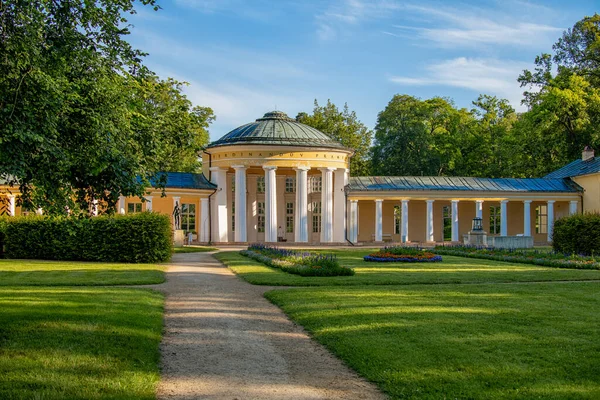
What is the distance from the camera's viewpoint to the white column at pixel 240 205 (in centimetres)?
4409

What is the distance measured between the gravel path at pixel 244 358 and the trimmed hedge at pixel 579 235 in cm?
1974

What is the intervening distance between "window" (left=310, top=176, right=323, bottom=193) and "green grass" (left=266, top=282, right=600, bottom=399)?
34629 mm

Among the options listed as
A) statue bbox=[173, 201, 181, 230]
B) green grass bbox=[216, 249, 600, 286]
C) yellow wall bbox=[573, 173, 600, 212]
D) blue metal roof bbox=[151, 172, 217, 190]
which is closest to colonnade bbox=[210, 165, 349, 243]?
blue metal roof bbox=[151, 172, 217, 190]

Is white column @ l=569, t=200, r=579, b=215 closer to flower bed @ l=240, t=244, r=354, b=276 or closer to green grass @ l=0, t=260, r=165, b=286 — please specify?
flower bed @ l=240, t=244, r=354, b=276

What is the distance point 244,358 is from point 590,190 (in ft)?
149

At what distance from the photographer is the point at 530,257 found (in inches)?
1033

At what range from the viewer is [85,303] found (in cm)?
1243

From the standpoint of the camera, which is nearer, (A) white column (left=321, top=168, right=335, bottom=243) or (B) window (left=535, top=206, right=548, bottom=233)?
(A) white column (left=321, top=168, right=335, bottom=243)

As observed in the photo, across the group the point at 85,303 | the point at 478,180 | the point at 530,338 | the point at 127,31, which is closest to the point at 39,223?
the point at 85,303

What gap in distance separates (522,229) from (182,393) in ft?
161

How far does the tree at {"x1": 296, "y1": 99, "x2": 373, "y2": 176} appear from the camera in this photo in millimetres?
63531

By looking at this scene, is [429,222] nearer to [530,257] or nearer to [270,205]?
[270,205]

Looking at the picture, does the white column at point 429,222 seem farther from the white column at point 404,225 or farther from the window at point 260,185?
the window at point 260,185

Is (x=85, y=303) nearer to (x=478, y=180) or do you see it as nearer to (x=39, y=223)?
(x=39, y=223)
